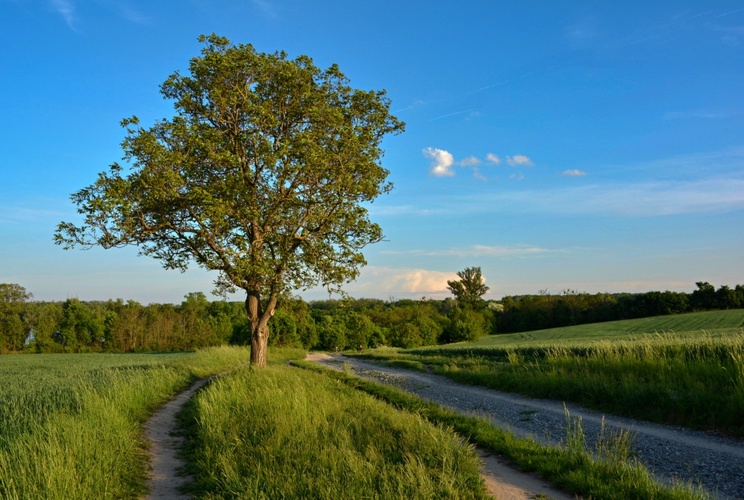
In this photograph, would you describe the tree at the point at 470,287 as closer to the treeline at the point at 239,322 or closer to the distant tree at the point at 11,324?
the treeline at the point at 239,322

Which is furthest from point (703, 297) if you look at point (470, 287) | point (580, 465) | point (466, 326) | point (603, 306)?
point (580, 465)

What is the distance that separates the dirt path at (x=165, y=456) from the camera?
23.6 feet

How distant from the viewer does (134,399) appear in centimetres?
1262

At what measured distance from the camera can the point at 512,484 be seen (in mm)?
6586

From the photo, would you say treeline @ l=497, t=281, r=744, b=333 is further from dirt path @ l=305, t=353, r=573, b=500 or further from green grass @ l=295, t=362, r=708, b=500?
dirt path @ l=305, t=353, r=573, b=500

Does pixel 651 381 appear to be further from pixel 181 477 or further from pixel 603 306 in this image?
pixel 603 306

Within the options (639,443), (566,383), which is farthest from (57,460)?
(566,383)

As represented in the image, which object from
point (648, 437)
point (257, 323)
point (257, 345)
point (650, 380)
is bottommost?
point (648, 437)

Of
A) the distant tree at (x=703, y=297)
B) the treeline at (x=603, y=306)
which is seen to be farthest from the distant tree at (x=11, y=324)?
the distant tree at (x=703, y=297)

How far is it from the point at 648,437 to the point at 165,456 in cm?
938

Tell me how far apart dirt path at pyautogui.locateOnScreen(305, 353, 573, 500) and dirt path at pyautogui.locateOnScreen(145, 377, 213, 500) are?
4.29 metres

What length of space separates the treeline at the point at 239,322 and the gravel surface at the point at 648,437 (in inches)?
2432

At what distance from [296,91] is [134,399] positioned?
12.1 meters

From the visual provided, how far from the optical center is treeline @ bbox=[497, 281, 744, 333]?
236ft
